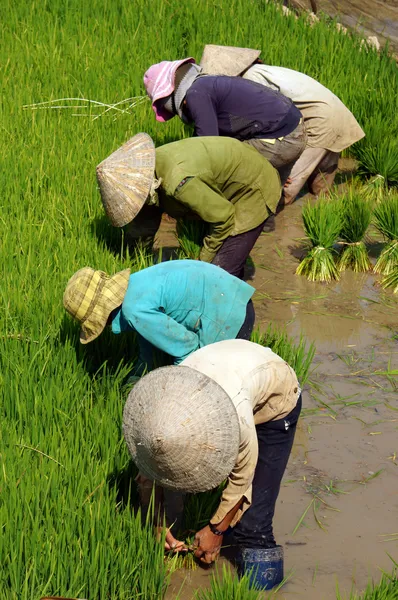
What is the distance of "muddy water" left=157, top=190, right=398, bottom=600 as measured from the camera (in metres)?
3.21

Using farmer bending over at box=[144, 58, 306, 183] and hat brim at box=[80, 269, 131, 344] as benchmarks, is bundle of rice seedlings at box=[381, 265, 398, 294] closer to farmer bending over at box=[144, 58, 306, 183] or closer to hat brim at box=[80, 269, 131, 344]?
farmer bending over at box=[144, 58, 306, 183]

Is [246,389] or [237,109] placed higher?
[246,389]

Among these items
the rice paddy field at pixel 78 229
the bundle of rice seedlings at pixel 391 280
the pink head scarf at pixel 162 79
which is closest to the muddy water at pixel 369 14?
the rice paddy field at pixel 78 229

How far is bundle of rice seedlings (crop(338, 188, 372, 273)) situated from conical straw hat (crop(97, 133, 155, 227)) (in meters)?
1.48

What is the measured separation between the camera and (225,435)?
8.54 ft

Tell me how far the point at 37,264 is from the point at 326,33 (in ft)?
12.8

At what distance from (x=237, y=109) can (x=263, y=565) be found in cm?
273

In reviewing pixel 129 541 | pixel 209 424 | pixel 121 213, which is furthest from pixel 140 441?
pixel 121 213

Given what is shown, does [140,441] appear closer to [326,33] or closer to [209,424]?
[209,424]

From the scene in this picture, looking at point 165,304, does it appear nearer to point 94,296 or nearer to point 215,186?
point 94,296

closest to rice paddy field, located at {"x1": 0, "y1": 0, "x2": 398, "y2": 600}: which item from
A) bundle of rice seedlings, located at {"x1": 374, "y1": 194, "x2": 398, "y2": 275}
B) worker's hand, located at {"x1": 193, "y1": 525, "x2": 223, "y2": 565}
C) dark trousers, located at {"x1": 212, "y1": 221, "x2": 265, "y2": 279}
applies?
worker's hand, located at {"x1": 193, "y1": 525, "x2": 223, "y2": 565}

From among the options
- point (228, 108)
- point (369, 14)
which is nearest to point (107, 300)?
point (228, 108)

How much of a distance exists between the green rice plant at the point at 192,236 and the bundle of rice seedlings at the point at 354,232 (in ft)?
2.84

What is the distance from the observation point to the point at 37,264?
4.43m
